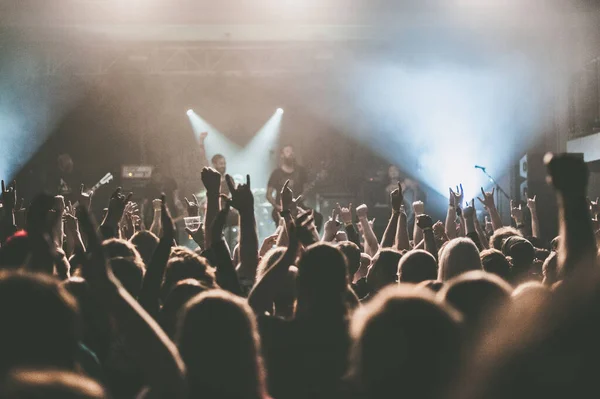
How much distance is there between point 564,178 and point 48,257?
2018 millimetres

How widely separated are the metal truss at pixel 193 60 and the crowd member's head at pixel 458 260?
11.8m

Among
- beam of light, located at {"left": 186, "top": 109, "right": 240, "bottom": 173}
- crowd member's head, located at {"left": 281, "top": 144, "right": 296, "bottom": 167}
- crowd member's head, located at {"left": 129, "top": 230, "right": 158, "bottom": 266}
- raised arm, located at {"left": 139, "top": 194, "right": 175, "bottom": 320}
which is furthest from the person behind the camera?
beam of light, located at {"left": 186, "top": 109, "right": 240, "bottom": 173}

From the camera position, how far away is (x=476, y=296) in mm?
2199

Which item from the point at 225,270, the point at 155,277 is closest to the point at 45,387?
the point at 155,277

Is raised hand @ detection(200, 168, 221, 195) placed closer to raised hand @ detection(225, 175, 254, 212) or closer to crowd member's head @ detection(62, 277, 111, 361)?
raised hand @ detection(225, 175, 254, 212)

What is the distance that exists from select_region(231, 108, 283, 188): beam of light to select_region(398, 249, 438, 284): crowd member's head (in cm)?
1380

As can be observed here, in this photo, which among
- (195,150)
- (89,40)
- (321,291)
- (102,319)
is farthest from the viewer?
(195,150)

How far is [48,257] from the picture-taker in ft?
8.21

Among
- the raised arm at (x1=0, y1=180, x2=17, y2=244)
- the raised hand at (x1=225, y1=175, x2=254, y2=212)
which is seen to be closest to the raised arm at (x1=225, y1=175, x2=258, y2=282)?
the raised hand at (x1=225, y1=175, x2=254, y2=212)

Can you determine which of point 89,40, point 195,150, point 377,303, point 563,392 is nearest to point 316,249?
point 377,303

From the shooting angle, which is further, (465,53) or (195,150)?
(195,150)

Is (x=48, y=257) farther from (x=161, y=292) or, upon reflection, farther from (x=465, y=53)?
(x=465, y=53)

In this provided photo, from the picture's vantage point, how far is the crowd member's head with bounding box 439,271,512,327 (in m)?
2.17

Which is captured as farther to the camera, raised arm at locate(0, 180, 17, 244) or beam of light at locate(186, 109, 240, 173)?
beam of light at locate(186, 109, 240, 173)
